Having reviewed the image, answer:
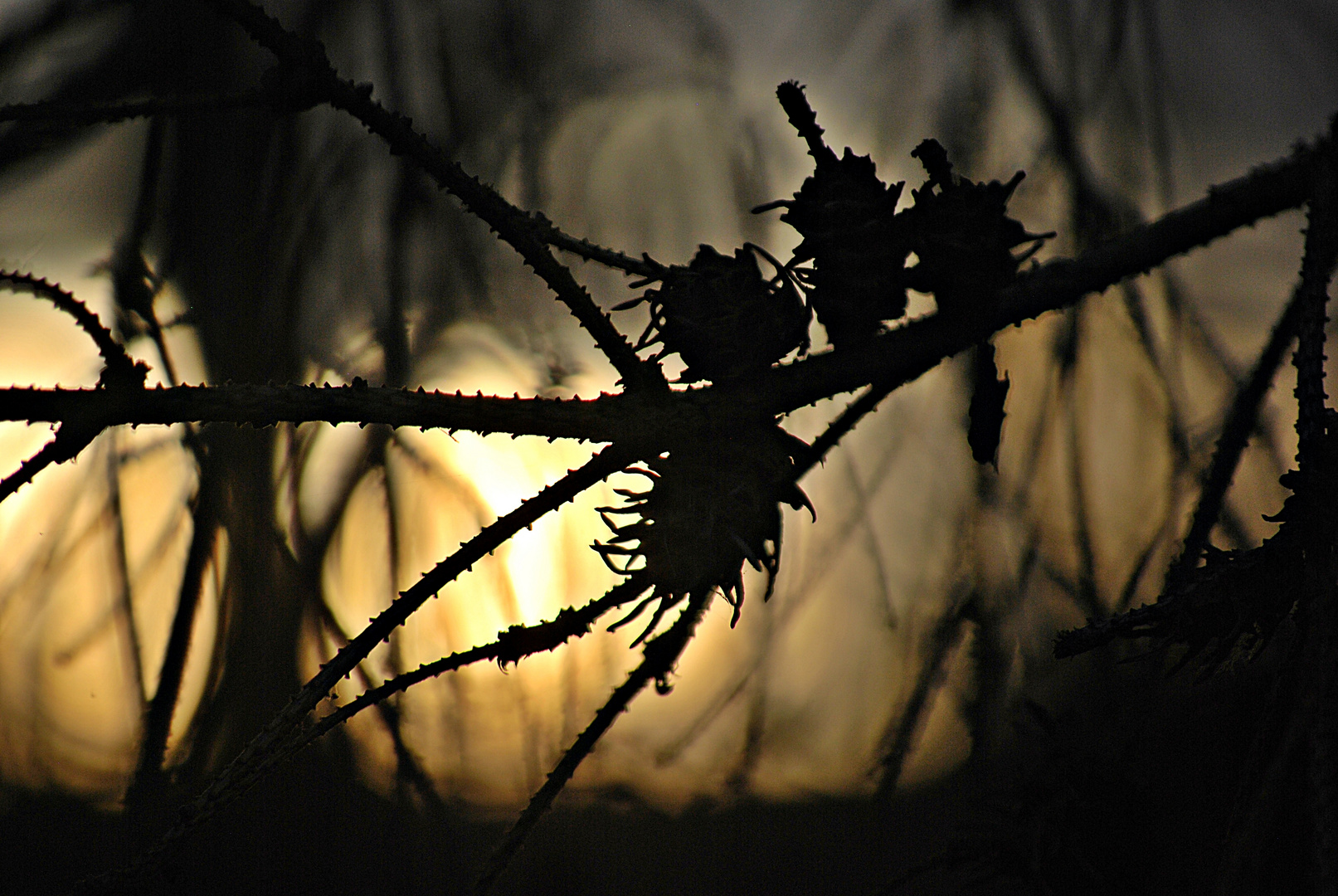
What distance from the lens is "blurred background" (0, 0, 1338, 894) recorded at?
43cm

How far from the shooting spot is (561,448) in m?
0.44

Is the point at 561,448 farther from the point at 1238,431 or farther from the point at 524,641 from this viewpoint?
the point at 1238,431

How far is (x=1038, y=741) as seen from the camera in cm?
31

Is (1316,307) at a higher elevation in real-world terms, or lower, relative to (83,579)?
lower

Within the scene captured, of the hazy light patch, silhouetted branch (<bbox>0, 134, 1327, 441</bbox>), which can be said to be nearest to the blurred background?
the hazy light patch

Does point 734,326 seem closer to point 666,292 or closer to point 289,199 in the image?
point 666,292

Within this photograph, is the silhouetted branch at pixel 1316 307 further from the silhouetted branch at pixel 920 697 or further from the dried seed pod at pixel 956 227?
the silhouetted branch at pixel 920 697

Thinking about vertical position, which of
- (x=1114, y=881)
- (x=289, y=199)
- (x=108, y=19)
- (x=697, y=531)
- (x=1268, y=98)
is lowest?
(x=1114, y=881)

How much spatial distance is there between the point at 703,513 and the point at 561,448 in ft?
0.69

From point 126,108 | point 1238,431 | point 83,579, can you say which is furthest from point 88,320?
point 1238,431

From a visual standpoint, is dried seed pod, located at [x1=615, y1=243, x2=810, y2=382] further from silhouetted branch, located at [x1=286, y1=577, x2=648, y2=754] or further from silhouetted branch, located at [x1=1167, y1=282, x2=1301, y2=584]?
silhouetted branch, located at [x1=1167, y1=282, x2=1301, y2=584]

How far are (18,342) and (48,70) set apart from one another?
149 millimetres

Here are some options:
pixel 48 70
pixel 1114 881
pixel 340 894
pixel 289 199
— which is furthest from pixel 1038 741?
pixel 48 70

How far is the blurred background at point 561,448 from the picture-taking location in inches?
17.0
